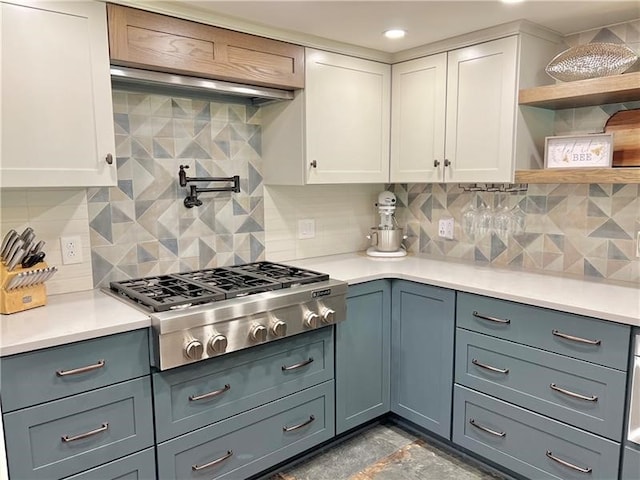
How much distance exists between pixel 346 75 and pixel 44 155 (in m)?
1.61

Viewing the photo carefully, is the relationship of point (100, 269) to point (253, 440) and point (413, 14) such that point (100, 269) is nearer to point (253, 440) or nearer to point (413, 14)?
point (253, 440)

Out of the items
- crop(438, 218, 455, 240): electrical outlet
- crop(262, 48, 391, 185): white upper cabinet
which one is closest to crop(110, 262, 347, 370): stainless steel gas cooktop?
crop(262, 48, 391, 185): white upper cabinet

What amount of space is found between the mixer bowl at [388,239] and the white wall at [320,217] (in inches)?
8.4

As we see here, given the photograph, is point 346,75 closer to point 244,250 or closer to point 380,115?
point 380,115

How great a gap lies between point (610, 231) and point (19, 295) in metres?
2.65

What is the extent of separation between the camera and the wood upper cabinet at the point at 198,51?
1.92 m

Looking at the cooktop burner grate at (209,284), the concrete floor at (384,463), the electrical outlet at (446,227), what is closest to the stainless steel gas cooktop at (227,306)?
the cooktop burner grate at (209,284)

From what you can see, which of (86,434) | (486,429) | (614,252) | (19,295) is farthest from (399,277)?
(19,295)

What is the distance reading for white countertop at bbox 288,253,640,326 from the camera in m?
1.86

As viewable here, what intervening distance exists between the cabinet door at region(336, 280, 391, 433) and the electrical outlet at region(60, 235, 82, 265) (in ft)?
4.16

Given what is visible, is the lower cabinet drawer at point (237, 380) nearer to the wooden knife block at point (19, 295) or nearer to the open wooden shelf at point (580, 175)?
the wooden knife block at point (19, 295)

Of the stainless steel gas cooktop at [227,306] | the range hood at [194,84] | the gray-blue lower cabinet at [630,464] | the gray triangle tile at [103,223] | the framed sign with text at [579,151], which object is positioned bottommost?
the gray-blue lower cabinet at [630,464]

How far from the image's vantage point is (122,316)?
1.76 metres

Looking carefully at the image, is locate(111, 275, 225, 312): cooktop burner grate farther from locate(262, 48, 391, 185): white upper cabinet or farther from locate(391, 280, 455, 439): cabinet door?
locate(391, 280, 455, 439): cabinet door
